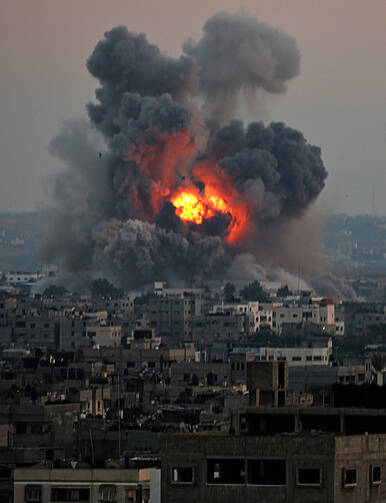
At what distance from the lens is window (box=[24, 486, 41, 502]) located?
31734 mm

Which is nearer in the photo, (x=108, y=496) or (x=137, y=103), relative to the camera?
(x=108, y=496)

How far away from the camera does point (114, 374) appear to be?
342 ft

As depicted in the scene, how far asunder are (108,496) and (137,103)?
158488 millimetres

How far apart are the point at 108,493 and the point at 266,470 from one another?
7453 millimetres

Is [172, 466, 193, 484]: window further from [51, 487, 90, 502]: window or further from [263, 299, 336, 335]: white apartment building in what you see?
[263, 299, 336, 335]: white apartment building

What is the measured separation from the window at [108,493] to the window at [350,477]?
7.42m

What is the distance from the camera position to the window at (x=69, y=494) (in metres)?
31.5

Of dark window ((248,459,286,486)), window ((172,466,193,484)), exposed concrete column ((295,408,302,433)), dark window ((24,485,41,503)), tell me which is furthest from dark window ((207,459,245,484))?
dark window ((24,485,41,503))

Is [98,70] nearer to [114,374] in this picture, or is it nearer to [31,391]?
[114,374]

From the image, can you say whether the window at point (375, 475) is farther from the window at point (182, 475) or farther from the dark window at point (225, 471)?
the window at point (182, 475)

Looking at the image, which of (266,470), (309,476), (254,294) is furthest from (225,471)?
(254,294)

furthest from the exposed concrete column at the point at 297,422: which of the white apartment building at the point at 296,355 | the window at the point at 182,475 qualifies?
the white apartment building at the point at 296,355

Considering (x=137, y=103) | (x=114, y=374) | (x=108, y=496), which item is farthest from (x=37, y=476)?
(x=137, y=103)

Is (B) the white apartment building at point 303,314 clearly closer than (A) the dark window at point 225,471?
No
